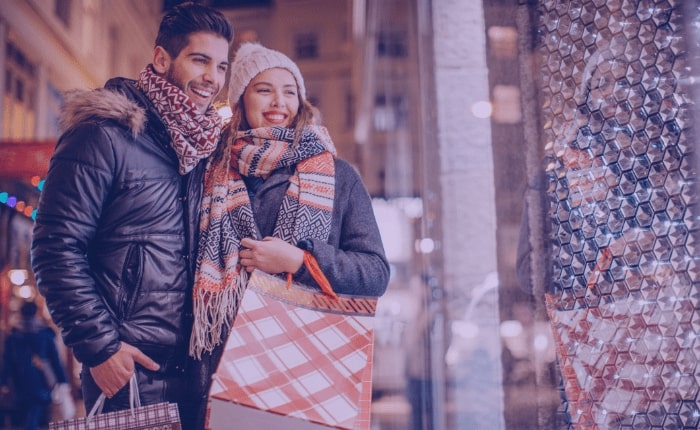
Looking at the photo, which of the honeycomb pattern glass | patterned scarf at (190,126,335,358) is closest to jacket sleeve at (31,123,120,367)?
patterned scarf at (190,126,335,358)

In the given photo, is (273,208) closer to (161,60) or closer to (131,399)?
(161,60)

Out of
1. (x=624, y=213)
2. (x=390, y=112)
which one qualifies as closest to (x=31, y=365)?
(x=624, y=213)

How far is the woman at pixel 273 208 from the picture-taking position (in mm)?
2338

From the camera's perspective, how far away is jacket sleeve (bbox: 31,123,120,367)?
222 cm

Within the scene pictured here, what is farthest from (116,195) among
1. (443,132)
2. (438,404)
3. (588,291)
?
(438,404)

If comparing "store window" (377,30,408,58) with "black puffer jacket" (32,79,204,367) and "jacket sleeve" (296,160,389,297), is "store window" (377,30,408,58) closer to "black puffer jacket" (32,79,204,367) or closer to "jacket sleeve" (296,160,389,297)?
"jacket sleeve" (296,160,389,297)

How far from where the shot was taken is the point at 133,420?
2184 millimetres

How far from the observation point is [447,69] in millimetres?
4168

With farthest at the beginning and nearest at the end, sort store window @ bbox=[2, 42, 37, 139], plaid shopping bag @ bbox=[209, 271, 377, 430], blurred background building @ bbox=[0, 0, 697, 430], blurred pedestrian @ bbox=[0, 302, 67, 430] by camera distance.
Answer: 1. store window @ bbox=[2, 42, 37, 139]
2. blurred pedestrian @ bbox=[0, 302, 67, 430]
3. blurred background building @ bbox=[0, 0, 697, 430]
4. plaid shopping bag @ bbox=[209, 271, 377, 430]

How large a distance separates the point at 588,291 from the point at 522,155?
32.3 inches

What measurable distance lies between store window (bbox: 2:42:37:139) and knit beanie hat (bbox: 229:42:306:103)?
7310 millimetres

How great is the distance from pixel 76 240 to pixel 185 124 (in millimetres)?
539

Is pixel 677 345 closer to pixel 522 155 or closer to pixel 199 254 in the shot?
pixel 522 155

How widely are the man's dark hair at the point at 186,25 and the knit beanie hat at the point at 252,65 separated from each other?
0.09 m
